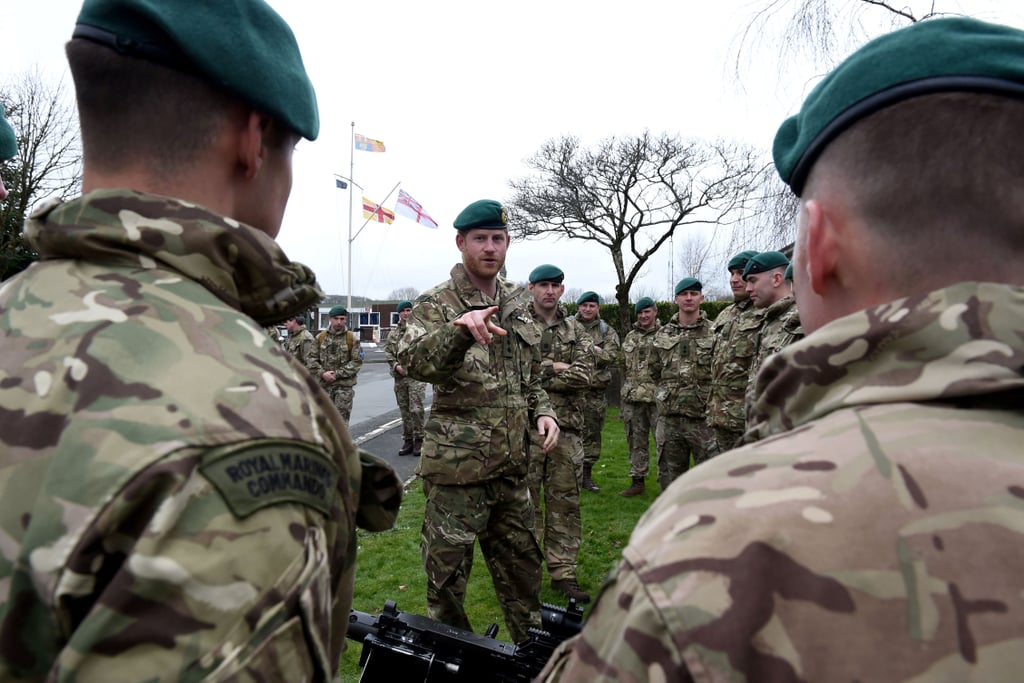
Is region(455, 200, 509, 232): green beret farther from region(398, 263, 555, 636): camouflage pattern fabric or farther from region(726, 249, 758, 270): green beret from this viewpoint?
region(726, 249, 758, 270): green beret

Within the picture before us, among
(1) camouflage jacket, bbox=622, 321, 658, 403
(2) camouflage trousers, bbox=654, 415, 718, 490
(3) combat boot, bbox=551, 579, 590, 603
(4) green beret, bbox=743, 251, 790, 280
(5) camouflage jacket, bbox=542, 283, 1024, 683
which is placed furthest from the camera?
(1) camouflage jacket, bbox=622, 321, 658, 403

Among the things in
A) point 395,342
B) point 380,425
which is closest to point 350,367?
point 380,425

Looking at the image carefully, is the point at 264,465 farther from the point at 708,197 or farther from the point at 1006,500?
the point at 708,197

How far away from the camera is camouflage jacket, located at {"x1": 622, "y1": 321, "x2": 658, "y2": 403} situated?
960 cm

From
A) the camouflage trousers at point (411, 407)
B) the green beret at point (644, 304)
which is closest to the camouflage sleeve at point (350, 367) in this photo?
the camouflage trousers at point (411, 407)

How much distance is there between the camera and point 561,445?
6270mm

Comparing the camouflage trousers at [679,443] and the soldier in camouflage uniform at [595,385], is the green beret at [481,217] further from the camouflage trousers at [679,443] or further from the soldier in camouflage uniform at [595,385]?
the soldier in camouflage uniform at [595,385]

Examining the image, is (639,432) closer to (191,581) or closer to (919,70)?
(919,70)

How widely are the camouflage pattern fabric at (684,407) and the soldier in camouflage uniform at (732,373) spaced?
56cm

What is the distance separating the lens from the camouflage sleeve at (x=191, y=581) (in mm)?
777

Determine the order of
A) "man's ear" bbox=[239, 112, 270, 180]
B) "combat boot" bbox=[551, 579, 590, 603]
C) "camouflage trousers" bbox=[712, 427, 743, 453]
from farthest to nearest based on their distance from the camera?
1. "camouflage trousers" bbox=[712, 427, 743, 453]
2. "combat boot" bbox=[551, 579, 590, 603]
3. "man's ear" bbox=[239, 112, 270, 180]

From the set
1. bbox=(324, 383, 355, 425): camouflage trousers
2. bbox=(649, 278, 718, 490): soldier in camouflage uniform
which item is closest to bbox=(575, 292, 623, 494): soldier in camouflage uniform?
bbox=(649, 278, 718, 490): soldier in camouflage uniform

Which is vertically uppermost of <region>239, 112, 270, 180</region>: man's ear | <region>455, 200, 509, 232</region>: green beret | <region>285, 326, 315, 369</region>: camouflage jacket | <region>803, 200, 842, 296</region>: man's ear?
<region>455, 200, 509, 232</region>: green beret

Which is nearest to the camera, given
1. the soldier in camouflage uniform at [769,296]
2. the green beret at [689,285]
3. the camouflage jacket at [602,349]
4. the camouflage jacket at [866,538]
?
the camouflage jacket at [866,538]
